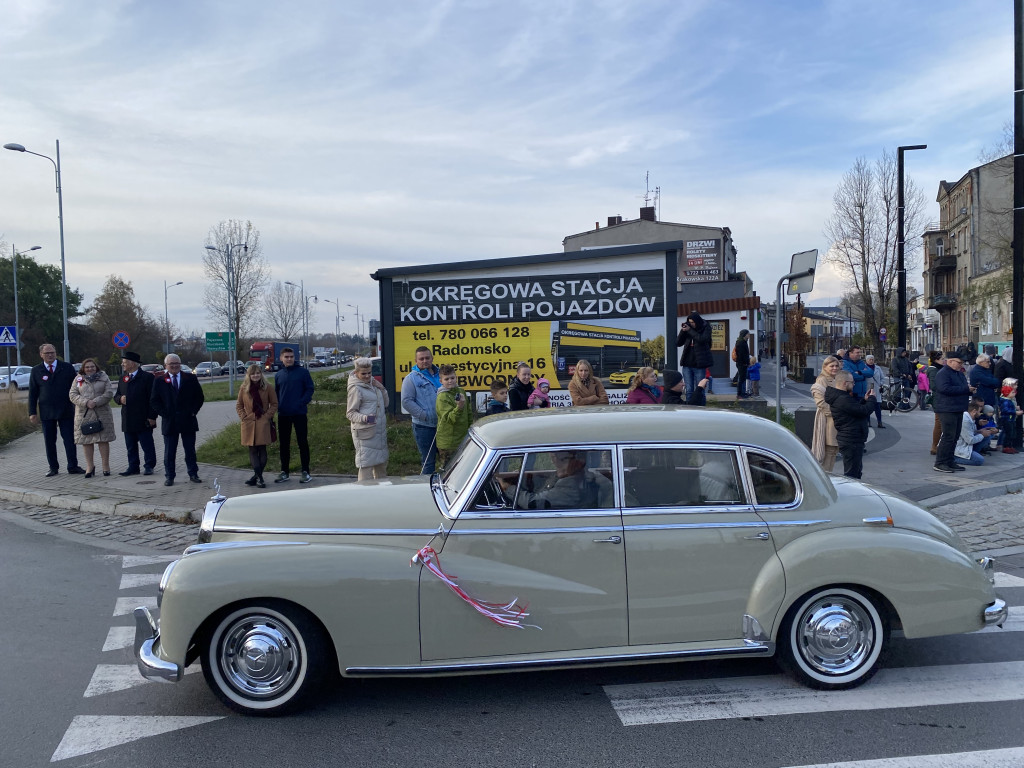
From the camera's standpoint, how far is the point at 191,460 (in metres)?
11.0

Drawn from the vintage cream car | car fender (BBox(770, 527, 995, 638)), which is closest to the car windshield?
Answer: the vintage cream car

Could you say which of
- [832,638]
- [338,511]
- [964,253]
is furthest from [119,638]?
[964,253]

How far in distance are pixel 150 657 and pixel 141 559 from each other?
3.90m

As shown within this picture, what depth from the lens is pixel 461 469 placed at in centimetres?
461

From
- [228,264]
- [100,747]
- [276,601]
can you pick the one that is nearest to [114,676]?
[100,747]

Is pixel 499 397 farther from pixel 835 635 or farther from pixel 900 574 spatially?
pixel 900 574

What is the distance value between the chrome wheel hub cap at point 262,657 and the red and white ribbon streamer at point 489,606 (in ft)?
2.57

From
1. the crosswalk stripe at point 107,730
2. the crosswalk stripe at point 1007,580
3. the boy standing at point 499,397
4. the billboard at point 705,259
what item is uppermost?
the billboard at point 705,259

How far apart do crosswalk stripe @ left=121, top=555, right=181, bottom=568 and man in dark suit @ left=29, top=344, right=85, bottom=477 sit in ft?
17.9

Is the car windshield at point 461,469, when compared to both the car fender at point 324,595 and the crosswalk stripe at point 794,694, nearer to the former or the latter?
the car fender at point 324,595

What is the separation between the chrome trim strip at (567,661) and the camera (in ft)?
13.3

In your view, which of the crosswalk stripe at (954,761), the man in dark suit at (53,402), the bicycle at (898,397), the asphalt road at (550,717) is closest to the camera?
the crosswalk stripe at (954,761)

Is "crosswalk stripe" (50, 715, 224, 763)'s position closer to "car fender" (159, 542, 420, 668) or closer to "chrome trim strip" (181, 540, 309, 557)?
"car fender" (159, 542, 420, 668)

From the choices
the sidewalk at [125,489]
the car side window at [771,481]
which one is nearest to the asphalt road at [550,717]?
the car side window at [771,481]
